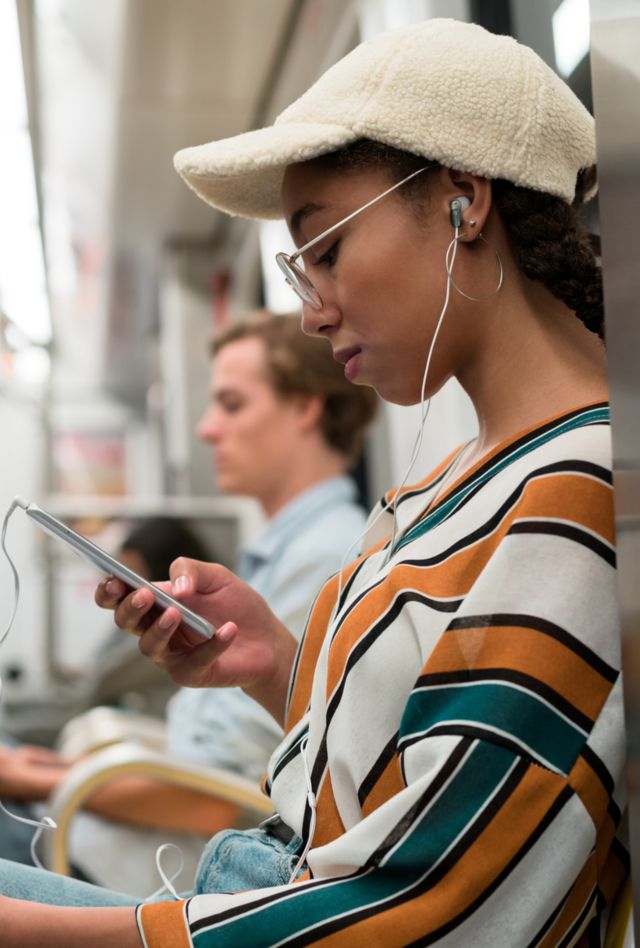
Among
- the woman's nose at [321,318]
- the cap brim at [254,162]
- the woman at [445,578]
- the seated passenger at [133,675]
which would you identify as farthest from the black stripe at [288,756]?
the seated passenger at [133,675]

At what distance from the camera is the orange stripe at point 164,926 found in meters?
0.75

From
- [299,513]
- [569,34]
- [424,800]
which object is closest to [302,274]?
[424,800]

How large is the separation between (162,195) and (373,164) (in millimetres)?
3456

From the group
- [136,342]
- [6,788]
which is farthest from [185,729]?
[136,342]

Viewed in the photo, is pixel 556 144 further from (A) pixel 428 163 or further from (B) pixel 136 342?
(B) pixel 136 342

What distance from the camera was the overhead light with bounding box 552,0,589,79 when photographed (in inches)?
63.2

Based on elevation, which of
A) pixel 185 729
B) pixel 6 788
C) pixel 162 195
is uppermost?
pixel 162 195

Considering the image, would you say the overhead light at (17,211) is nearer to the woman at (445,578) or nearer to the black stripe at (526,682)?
the woman at (445,578)

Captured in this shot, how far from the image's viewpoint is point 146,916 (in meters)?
0.76

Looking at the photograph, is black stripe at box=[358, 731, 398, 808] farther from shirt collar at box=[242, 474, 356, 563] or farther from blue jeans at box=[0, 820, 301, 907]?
shirt collar at box=[242, 474, 356, 563]

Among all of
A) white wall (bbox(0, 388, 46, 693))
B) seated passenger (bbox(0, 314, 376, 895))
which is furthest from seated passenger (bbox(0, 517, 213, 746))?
white wall (bbox(0, 388, 46, 693))

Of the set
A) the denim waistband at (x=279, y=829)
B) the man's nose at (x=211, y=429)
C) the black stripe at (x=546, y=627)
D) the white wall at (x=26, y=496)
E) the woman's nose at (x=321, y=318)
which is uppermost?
the woman's nose at (x=321, y=318)

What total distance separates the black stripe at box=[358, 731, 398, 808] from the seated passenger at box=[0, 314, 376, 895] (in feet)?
3.14

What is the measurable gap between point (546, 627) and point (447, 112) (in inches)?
15.7
